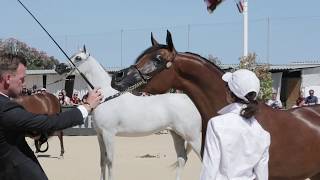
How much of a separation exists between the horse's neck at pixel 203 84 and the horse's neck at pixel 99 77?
4677 mm

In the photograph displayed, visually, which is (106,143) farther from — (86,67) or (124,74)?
(124,74)

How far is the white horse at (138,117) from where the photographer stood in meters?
9.24

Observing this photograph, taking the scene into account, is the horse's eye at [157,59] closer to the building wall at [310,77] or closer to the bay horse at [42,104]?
the bay horse at [42,104]

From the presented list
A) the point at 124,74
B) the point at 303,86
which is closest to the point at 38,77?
the point at 303,86

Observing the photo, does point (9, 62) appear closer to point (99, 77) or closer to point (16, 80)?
point (16, 80)

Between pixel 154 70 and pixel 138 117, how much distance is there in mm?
4772

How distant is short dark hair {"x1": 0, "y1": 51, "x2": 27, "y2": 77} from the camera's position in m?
3.51

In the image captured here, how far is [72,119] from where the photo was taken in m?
3.57

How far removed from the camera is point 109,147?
9117 millimetres

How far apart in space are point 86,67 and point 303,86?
1887 cm

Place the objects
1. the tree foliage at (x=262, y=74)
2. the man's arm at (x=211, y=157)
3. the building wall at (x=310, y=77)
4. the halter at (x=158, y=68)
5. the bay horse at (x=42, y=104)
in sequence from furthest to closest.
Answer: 1. the building wall at (x=310, y=77)
2. the tree foliage at (x=262, y=74)
3. the bay horse at (x=42, y=104)
4. the halter at (x=158, y=68)
5. the man's arm at (x=211, y=157)

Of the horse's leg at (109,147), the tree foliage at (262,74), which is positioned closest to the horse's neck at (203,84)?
the horse's leg at (109,147)

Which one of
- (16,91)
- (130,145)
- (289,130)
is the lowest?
(130,145)

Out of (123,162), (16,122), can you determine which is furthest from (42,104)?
(16,122)
